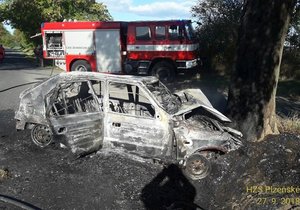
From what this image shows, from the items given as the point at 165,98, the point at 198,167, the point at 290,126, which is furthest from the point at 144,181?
the point at 290,126

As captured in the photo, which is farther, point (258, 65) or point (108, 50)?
point (108, 50)

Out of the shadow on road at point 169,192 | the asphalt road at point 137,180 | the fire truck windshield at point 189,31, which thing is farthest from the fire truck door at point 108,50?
the shadow on road at point 169,192

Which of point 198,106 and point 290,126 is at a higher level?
point 198,106

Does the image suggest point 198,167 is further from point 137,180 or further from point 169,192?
point 137,180

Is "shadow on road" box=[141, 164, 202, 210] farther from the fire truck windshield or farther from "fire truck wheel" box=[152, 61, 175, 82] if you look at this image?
the fire truck windshield

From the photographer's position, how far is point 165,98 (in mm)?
7066

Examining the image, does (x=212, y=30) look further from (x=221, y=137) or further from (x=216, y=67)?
(x=221, y=137)

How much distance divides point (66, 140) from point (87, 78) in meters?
1.21

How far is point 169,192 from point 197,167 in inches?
31.3

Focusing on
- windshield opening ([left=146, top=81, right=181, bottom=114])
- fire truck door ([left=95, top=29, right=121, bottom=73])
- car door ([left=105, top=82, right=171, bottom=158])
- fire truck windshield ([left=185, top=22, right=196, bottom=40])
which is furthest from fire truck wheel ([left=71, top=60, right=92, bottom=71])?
car door ([left=105, top=82, right=171, bottom=158])

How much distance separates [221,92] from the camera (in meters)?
14.5

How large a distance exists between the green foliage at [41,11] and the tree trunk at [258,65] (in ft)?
78.7

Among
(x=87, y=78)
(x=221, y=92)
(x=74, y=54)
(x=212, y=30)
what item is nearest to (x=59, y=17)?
(x=74, y=54)

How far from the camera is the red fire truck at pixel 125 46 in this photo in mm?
16328
